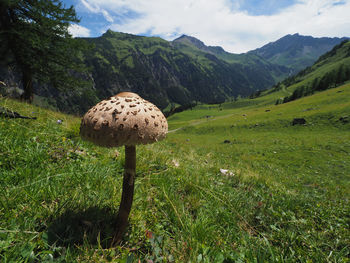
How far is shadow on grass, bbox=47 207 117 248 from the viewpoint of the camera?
2094 mm

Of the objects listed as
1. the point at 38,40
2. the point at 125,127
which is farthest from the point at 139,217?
the point at 38,40

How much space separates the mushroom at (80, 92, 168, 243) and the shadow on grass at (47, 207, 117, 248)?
→ 216 mm

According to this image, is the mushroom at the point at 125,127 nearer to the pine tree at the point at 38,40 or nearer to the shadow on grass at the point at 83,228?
the shadow on grass at the point at 83,228

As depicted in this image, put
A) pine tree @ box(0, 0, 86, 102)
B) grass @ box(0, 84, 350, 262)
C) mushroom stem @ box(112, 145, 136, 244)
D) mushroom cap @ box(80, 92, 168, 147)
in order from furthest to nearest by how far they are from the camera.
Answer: pine tree @ box(0, 0, 86, 102), mushroom stem @ box(112, 145, 136, 244), grass @ box(0, 84, 350, 262), mushroom cap @ box(80, 92, 168, 147)

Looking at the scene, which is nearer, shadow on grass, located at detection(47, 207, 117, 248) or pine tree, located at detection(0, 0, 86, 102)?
shadow on grass, located at detection(47, 207, 117, 248)

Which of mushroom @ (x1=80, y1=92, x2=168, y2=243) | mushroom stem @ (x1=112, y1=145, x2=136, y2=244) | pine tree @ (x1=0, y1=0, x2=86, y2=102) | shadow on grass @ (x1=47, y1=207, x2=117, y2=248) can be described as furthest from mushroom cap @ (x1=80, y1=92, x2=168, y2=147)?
pine tree @ (x1=0, y1=0, x2=86, y2=102)

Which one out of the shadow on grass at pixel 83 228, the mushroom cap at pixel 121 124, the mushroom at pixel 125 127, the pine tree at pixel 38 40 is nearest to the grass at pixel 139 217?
the shadow on grass at pixel 83 228

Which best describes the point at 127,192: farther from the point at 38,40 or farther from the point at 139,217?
the point at 38,40

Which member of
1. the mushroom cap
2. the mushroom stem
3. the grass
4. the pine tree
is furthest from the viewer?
the pine tree

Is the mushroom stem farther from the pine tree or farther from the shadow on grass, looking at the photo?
the pine tree

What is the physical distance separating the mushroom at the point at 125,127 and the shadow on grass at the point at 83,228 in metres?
0.22

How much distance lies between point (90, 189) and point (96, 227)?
2.48ft

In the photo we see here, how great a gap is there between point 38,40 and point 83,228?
1766cm

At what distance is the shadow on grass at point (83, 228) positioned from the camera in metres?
2.09
